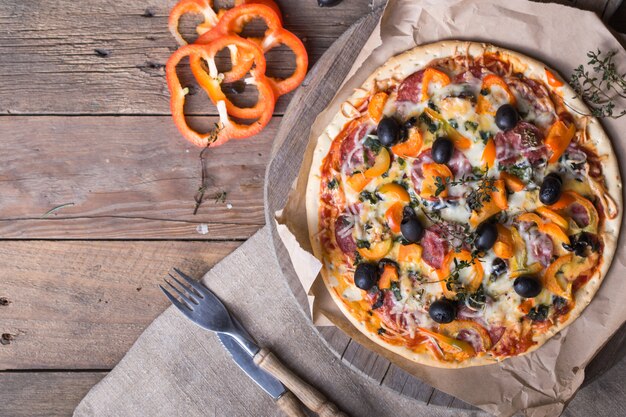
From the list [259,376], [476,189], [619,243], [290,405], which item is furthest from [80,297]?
[619,243]

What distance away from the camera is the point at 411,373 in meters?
3.64

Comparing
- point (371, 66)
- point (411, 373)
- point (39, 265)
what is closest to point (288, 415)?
point (411, 373)

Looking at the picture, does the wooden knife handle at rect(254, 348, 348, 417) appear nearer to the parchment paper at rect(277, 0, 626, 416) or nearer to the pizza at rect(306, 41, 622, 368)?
the parchment paper at rect(277, 0, 626, 416)

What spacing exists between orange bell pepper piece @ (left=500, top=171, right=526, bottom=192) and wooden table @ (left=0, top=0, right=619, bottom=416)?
1409 mm

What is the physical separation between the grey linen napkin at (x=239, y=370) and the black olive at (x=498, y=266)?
0.99 metres

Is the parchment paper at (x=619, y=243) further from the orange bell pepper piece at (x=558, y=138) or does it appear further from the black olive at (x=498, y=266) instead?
Result: the black olive at (x=498, y=266)

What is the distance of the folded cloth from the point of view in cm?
408

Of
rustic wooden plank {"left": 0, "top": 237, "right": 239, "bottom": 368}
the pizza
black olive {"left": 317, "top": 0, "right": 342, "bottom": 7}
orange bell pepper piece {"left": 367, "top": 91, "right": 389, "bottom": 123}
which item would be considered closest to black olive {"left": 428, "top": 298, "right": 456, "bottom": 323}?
the pizza

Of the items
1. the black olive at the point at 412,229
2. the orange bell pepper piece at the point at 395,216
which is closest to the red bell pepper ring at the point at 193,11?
the orange bell pepper piece at the point at 395,216

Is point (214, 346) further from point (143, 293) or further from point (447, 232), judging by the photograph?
point (447, 232)

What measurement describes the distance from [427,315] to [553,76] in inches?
57.2

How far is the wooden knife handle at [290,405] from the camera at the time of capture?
3.98 m

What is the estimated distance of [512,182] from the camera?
3455 millimetres

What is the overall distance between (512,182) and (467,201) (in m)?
0.25
